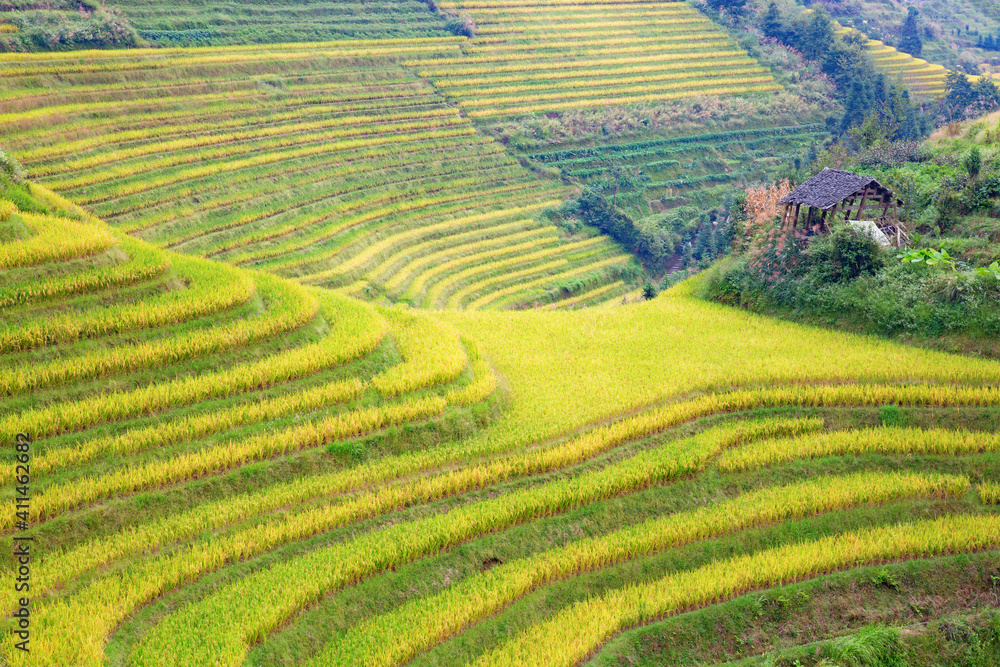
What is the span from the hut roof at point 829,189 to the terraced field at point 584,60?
86.7 feet

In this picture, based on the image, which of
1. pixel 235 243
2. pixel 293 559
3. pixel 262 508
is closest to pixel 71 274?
pixel 262 508

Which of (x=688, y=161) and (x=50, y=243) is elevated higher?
(x=50, y=243)

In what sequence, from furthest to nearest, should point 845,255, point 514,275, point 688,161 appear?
point 688,161, point 514,275, point 845,255

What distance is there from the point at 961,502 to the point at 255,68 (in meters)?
37.8

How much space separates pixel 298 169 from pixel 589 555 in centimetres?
2763

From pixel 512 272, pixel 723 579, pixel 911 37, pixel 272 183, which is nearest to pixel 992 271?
pixel 723 579

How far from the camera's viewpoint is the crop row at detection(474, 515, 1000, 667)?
8281 mm

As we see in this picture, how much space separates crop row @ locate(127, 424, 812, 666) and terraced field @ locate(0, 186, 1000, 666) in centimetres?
4

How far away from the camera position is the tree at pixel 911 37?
61.1 metres

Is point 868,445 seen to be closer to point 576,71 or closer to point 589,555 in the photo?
point 589,555

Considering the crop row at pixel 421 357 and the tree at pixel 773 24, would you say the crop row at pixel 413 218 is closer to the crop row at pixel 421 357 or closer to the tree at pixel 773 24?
the crop row at pixel 421 357

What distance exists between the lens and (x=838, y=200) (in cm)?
1927

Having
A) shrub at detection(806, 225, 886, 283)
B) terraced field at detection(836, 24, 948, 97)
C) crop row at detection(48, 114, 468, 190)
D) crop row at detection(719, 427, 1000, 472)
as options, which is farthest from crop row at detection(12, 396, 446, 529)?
terraced field at detection(836, 24, 948, 97)

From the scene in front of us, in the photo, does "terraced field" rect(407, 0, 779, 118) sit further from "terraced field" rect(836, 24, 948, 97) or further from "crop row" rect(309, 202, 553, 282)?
"crop row" rect(309, 202, 553, 282)
